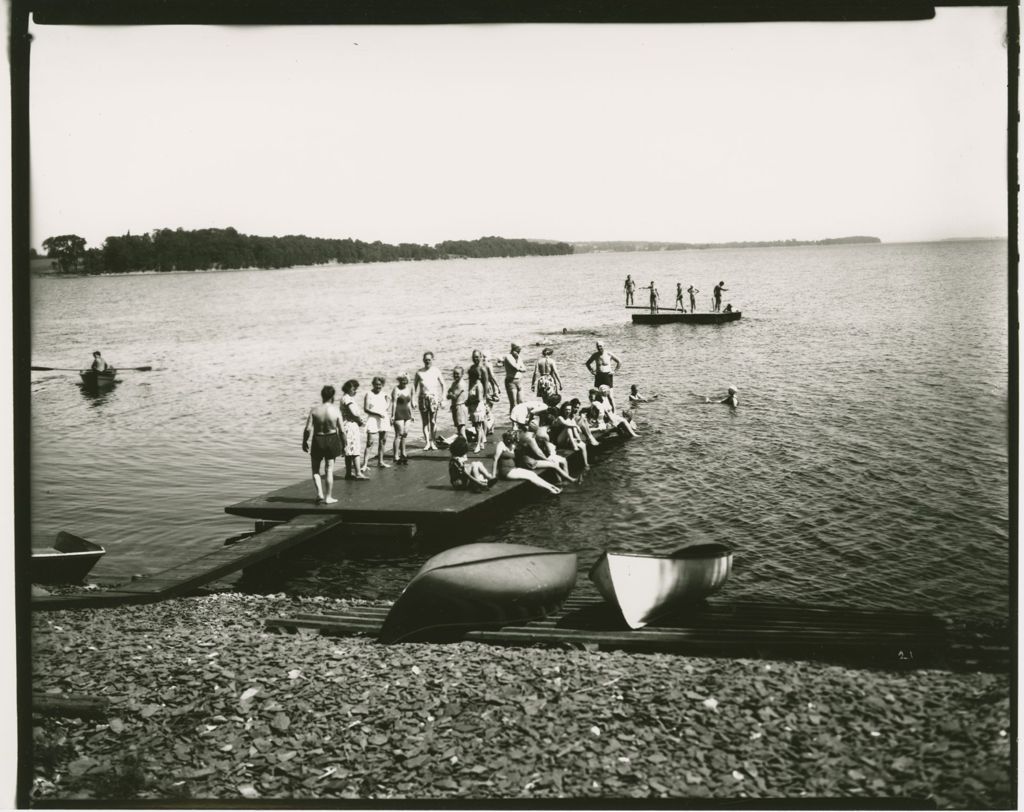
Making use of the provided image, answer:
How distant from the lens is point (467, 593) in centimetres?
738

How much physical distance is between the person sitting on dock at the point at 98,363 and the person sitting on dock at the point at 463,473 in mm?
4701

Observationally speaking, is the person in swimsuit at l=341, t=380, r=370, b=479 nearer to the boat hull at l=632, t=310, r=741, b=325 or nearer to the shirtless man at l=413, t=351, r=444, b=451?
the shirtless man at l=413, t=351, r=444, b=451

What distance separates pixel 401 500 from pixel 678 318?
8.84 metres

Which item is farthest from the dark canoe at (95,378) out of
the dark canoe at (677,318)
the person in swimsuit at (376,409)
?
the dark canoe at (677,318)

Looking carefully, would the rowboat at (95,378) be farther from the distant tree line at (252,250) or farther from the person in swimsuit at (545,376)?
the person in swimsuit at (545,376)

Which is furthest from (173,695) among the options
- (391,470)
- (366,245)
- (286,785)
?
(391,470)

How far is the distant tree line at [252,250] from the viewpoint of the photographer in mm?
7867

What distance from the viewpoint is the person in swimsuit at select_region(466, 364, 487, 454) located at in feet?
42.0

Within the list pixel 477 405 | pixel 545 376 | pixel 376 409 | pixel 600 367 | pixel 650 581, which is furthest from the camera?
pixel 600 367

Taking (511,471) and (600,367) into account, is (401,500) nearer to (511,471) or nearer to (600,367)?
(511,471)

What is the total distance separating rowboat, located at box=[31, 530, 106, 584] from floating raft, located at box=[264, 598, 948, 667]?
2.50 metres

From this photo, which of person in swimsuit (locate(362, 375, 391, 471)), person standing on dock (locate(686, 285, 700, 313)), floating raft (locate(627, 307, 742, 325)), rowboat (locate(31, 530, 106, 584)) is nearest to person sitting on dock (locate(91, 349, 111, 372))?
rowboat (locate(31, 530, 106, 584))

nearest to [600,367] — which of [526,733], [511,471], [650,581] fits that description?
[511,471]

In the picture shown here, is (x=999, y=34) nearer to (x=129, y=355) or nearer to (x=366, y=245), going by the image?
(x=366, y=245)
